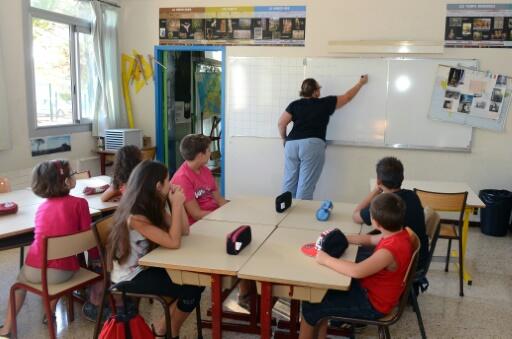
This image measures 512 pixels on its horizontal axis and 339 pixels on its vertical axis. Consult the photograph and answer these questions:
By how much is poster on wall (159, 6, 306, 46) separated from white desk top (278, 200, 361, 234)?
2.73m

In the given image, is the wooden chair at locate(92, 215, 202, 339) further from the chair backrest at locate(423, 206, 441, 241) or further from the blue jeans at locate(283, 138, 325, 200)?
the blue jeans at locate(283, 138, 325, 200)

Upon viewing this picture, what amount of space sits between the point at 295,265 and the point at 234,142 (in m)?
3.74

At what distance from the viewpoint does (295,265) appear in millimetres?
2061

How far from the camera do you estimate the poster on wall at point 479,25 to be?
15.6ft

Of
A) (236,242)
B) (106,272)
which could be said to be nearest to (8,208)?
(106,272)

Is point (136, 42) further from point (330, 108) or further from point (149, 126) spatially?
point (330, 108)

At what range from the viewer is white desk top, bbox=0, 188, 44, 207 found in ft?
10.3

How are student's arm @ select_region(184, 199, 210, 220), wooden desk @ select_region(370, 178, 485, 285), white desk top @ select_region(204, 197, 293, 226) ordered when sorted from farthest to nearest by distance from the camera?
wooden desk @ select_region(370, 178, 485, 285) < student's arm @ select_region(184, 199, 210, 220) < white desk top @ select_region(204, 197, 293, 226)

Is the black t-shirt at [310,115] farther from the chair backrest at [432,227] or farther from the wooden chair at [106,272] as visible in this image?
the wooden chair at [106,272]

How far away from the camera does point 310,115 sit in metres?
4.74

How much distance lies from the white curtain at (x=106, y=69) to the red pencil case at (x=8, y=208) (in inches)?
111

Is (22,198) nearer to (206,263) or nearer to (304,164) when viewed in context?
(206,263)

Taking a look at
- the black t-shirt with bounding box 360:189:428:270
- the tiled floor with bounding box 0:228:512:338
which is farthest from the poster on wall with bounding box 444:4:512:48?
the black t-shirt with bounding box 360:189:428:270

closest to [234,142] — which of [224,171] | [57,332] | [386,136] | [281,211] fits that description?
[224,171]
